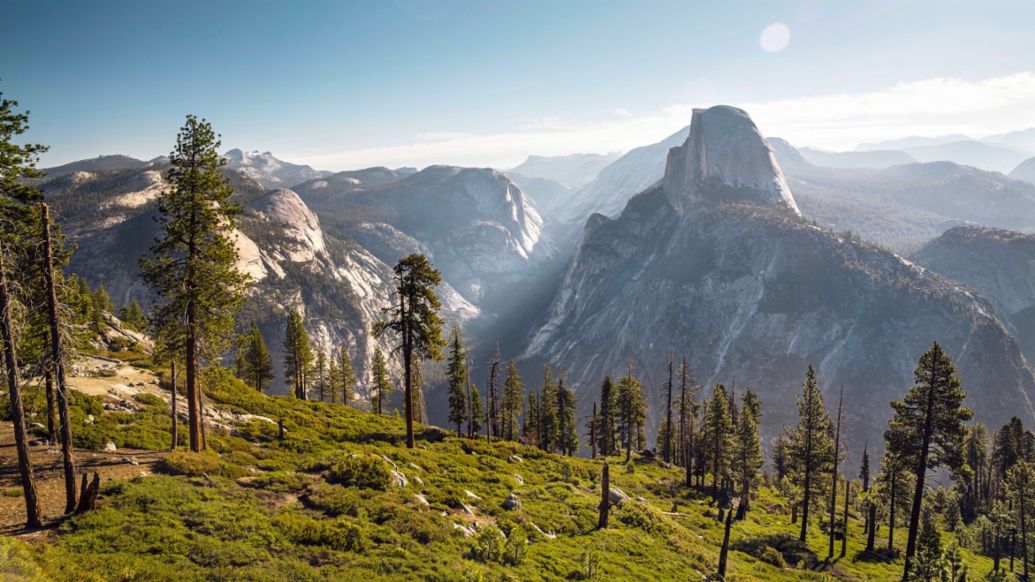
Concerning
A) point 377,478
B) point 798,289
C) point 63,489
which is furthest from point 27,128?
point 798,289

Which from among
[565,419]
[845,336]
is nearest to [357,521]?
[565,419]

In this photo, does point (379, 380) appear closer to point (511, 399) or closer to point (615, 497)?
point (511, 399)

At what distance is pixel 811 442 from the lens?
43375 mm

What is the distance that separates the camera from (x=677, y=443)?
82000 millimetres

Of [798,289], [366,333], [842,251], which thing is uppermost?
[842,251]

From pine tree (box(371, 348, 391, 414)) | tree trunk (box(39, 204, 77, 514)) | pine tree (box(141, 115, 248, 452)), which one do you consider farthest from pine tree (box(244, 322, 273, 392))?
tree trunk (box(39, 204, 77, 514))

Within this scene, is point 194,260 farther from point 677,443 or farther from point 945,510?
point 945,510

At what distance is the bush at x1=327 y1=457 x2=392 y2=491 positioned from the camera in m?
23.6

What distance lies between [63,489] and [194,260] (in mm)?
11317

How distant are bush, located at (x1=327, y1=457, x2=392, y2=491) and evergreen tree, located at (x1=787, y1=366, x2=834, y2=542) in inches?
1485

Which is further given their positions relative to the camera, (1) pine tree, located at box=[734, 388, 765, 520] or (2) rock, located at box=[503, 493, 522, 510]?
(1) pine tree, located at box=[734, 388, 765, 520]

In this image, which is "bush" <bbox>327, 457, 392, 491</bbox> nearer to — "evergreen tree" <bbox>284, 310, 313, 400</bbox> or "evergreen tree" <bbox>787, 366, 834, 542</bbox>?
"evergreen tree" <bbox>787, 366, 834, 542</bbox>

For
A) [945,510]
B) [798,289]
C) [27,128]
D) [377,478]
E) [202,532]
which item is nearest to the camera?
[202,532]

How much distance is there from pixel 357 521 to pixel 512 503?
1023 cm
